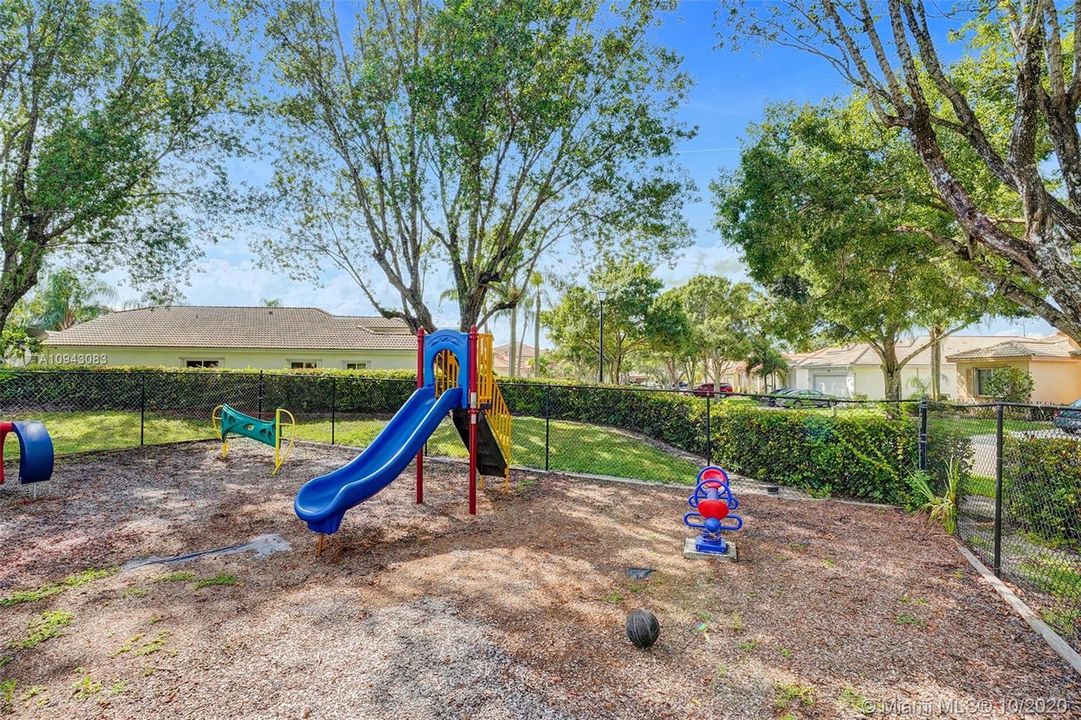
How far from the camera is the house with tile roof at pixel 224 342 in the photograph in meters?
22.5

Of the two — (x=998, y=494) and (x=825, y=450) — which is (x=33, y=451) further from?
(x=998, y=494)

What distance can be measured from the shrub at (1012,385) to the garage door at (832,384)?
37.8ft

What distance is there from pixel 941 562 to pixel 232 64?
642 inches

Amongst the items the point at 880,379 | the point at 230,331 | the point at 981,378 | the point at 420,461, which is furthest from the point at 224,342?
the point at 880,379

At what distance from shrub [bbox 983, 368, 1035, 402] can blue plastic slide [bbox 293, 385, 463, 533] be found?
27.4 metres

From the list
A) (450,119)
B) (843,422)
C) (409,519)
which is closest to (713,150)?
(450,119)

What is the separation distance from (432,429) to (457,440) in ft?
18.0

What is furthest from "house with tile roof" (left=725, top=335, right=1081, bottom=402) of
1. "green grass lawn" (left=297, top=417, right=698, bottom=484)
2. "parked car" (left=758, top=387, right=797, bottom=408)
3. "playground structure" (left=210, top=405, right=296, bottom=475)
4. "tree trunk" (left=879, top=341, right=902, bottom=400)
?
"playground structure" (left=210, top=405, right=296, bottom=475)

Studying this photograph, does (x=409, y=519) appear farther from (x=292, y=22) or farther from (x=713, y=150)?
(x=292, y=22)

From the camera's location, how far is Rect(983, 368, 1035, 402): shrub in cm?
2331

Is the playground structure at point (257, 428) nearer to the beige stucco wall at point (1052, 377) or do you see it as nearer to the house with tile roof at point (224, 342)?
the house with tile roof at point (224, 342)

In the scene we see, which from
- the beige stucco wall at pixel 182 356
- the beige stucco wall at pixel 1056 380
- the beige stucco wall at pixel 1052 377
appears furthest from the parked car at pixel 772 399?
the beige stucco wall at pixel 1056 380

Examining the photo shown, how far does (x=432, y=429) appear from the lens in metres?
6.34

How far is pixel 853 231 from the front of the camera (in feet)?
31.8
